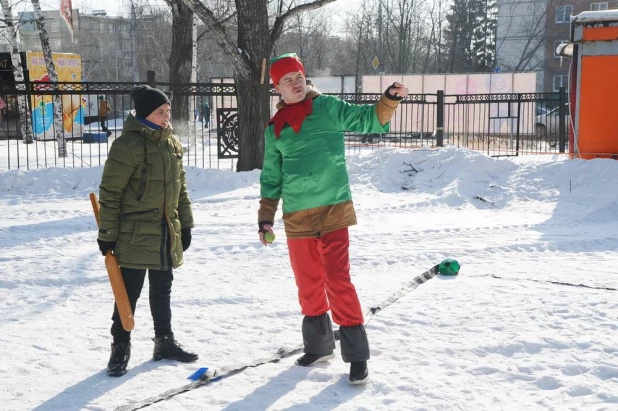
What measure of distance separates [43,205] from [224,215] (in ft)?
8.42

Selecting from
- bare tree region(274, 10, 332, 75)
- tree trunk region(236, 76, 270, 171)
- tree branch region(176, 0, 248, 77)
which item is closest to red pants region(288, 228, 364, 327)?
tree branch region(176, 0, 248, 77)

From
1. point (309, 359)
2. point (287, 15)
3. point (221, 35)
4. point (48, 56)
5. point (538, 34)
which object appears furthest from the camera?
point (538, 34)

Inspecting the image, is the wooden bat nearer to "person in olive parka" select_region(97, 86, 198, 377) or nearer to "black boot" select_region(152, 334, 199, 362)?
"person in olive parka" select_region(97, 86, 198, 377)

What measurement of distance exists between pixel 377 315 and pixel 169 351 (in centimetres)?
145

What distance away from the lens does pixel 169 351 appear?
3947 mm

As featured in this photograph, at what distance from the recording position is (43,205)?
31.1ft

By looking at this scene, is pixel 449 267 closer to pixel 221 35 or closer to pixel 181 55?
pixel 221 35

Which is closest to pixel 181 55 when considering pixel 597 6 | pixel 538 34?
pixel 538 34

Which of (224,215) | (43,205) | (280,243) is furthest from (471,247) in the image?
(43,205)

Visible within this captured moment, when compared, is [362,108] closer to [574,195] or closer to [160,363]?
[160,363]

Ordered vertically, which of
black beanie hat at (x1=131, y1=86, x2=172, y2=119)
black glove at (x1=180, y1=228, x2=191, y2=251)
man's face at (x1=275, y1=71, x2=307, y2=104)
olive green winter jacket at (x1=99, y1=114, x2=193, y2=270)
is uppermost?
man's face at (x1=275, y1=71, x2=307, y2=104)

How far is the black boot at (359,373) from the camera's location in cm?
356

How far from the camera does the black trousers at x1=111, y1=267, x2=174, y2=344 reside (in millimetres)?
3818

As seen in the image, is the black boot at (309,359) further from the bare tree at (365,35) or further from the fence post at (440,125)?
the bare tree at (365,35)
